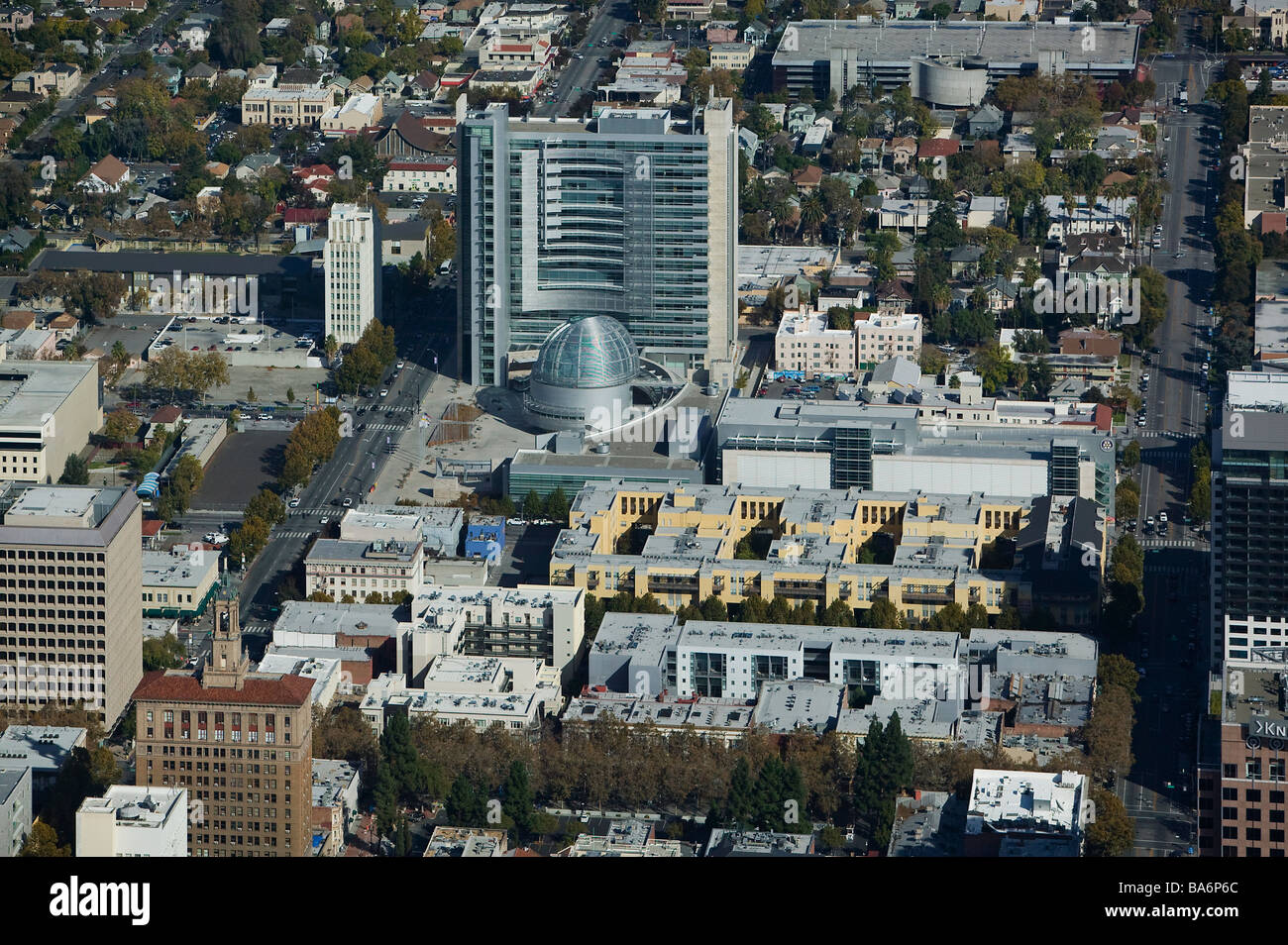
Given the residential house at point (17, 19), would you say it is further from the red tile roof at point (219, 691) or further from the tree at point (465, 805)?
the red tile roof at point (219, 691)

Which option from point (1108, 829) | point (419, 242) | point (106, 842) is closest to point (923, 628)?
point (1108, 829)

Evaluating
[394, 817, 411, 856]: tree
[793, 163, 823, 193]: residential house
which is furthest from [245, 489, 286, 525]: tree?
[793, 163, 823, 193]: residential house

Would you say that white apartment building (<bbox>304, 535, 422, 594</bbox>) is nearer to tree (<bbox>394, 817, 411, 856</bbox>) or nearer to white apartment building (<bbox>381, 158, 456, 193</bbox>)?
tree (<bbox>394, 817, 411, 856</bbox>)

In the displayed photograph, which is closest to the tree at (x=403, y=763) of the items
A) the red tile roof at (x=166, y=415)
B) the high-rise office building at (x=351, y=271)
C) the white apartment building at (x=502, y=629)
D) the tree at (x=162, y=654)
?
the white apartment building at (x=502, y=629)

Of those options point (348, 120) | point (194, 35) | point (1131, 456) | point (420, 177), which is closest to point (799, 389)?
point (1131, 456)

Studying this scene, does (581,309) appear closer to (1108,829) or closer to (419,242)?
(419,242)

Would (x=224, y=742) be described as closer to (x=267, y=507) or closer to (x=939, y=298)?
(x=267, y=507)
